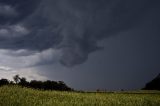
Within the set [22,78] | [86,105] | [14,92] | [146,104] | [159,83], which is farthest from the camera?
[159,83]

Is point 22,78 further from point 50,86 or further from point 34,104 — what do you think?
point 34,104

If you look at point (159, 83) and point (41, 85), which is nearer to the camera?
point (41, 85)

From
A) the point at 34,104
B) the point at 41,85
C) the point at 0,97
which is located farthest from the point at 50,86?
the point at 34,104

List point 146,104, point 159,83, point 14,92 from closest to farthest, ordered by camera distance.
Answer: point 146,104, point 14,92, point 159,83

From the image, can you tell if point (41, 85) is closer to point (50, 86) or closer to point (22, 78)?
point (50, 86)

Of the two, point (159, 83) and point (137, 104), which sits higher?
point (159, 83)

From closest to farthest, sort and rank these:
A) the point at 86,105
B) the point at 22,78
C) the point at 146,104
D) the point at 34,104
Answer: the point at 34,104 < the point at 86,105 < the point at 146,104 < the point at 22,78

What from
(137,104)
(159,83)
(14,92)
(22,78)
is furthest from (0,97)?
(159,83)

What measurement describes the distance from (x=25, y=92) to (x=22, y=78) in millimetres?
50111

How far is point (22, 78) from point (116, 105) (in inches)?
2353

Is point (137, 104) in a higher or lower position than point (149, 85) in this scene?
lower

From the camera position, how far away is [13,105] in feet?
84.4

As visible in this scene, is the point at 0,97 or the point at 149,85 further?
the point at 149,85

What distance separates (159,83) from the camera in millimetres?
102812
